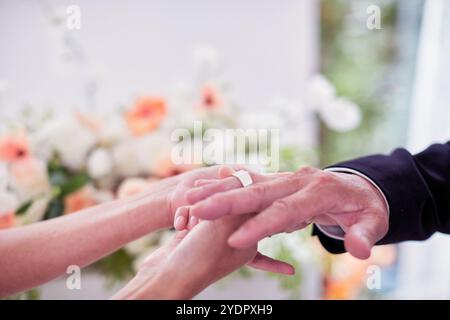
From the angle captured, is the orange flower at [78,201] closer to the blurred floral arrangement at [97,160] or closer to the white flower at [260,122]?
the blurred floral arrangement at [97,160]

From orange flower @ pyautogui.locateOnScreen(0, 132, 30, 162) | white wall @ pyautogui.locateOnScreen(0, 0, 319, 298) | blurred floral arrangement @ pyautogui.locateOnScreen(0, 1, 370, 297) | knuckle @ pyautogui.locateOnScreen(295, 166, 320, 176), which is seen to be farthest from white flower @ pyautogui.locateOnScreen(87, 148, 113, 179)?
knuckle @ pyautogui.locateOnScreen(295, 166, 320, 176)

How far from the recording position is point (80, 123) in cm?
97

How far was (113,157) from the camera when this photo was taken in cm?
97

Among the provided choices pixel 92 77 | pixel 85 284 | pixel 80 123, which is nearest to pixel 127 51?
pixel 92 77

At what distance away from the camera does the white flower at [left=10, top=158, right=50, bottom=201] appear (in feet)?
2.93

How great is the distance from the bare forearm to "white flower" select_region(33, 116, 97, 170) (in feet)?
0.71

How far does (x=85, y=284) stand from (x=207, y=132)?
0.36 m

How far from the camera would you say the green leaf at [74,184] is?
0.95 m

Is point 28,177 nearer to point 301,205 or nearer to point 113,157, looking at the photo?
point 113,157

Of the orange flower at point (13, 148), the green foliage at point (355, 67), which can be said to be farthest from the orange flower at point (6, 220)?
the green foliage at point (355, 67)

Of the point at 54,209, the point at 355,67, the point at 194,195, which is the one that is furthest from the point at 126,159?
the point at 355,67

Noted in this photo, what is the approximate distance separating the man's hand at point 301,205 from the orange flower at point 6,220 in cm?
39

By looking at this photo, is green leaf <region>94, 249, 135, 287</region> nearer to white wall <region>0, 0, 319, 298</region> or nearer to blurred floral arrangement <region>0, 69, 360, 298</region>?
blurred floral arrangement <region>0, 69, 360, 298</region>

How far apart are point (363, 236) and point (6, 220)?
1.84 feet
